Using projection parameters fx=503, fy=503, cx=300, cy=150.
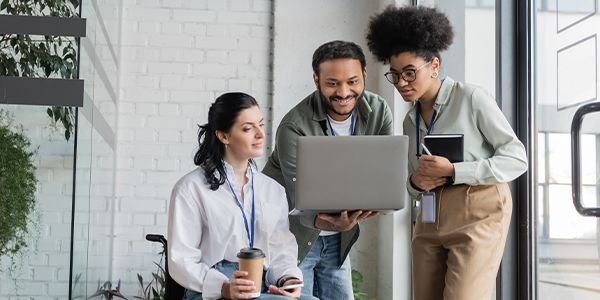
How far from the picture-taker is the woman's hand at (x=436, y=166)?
1415mm

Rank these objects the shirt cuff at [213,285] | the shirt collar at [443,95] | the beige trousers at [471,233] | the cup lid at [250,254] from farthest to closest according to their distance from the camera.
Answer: the shirt collar at [443,95], the beige trousers at [471,233], the shirt cuff at [213,285], the cup lid at [250,254]

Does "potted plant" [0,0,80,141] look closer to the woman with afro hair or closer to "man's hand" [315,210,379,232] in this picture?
"man's hand" [315,210,379,232]

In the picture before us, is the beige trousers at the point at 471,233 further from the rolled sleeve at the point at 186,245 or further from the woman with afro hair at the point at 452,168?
the rolled sleeve at the point at 186,245

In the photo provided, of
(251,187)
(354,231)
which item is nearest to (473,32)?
(354,231)

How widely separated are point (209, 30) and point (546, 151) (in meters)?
2.32

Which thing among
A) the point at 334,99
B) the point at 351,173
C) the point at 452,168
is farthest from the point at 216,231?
the point at 452,168

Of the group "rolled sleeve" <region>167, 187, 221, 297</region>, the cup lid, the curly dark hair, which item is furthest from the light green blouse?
"rolled sleeve" <region>167, 187, 221, 297</region>

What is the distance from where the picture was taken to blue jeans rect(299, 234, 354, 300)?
1.79 metres

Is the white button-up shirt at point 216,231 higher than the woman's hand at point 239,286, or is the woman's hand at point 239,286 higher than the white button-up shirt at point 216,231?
the white button-up shirt at point 216,231

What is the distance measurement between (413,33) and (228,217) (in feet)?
2.71

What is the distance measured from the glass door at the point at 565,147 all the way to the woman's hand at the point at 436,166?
0.32 m

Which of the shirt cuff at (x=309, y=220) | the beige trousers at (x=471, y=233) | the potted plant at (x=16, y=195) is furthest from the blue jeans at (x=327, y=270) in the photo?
the potted plant at (x=16, y=195)

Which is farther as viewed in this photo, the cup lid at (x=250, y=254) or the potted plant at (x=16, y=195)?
the potted plant at (x=16, y=195)

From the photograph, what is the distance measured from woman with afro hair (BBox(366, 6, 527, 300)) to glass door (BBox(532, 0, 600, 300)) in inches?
8.5
